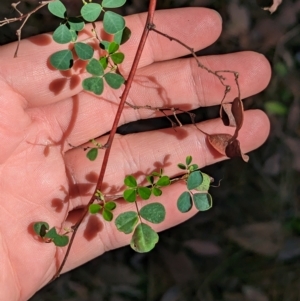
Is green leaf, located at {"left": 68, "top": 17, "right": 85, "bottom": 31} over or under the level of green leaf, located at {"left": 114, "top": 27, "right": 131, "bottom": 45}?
over

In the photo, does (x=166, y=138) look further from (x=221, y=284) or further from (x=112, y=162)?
(x=221, y=284)

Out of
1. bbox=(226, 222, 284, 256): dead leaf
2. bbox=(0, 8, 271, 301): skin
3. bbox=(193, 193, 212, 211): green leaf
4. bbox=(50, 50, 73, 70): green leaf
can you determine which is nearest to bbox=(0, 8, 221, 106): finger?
bbox=(0, 8, 271, 301): skin

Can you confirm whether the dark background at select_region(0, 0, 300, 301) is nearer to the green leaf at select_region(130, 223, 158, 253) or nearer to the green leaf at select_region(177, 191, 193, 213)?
the green leaf at select_region(177, 191, 193, 213)

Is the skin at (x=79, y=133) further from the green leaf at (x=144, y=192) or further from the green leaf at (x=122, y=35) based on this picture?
the green leaf at (x=144, y=192)

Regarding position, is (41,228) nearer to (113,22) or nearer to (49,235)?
(49,235)

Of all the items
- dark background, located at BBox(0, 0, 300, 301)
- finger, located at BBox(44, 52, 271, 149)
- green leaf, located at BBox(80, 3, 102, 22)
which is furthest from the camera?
dark background, located at BBox(0, 0, 300, 301)

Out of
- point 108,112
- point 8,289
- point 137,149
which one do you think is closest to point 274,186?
point 137,149
